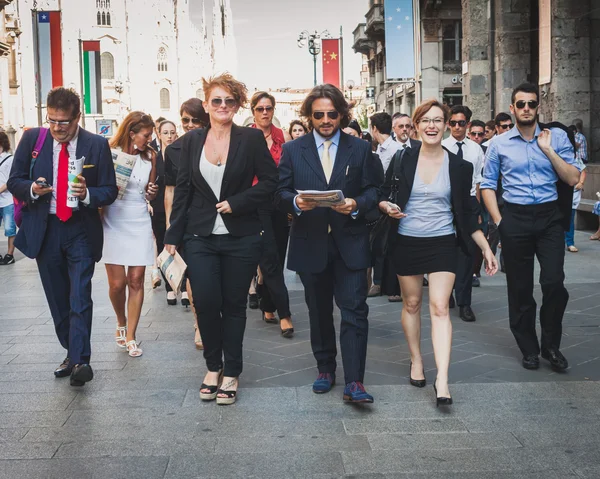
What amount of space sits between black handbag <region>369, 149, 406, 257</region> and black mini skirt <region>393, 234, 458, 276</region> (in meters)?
0.09

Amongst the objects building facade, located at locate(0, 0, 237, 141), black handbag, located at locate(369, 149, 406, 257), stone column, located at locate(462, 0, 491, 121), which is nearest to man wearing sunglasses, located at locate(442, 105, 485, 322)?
black handbag, located at locate(369, 149, 406, 257)

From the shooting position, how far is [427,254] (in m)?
5.56

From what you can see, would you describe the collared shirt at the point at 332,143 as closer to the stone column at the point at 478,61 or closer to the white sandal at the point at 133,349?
the white sandal at the point at 133,349

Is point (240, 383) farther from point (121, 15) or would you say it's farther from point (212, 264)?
point (121, 15)

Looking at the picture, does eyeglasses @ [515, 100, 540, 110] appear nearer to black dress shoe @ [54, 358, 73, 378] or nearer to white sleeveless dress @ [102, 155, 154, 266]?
white sleeveless dress @ [102, 155, 154, 266]

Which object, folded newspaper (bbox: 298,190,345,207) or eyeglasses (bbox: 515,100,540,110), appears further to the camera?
eyeglasses (bbox: 515,100,540,110)

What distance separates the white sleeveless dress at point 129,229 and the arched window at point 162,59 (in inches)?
3917

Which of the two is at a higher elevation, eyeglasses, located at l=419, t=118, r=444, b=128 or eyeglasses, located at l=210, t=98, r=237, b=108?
eyeglasses, located at l=210, t=98, r=237, b=108

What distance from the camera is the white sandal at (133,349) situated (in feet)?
22.2

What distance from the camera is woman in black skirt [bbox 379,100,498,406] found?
5535 mm

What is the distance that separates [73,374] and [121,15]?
99904mm

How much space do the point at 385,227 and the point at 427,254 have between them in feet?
1.06

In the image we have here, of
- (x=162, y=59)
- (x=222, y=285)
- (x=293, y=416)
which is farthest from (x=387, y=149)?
(x=162, y=59)

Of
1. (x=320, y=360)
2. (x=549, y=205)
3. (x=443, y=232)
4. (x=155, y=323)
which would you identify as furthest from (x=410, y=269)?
(x=155, y=323)
